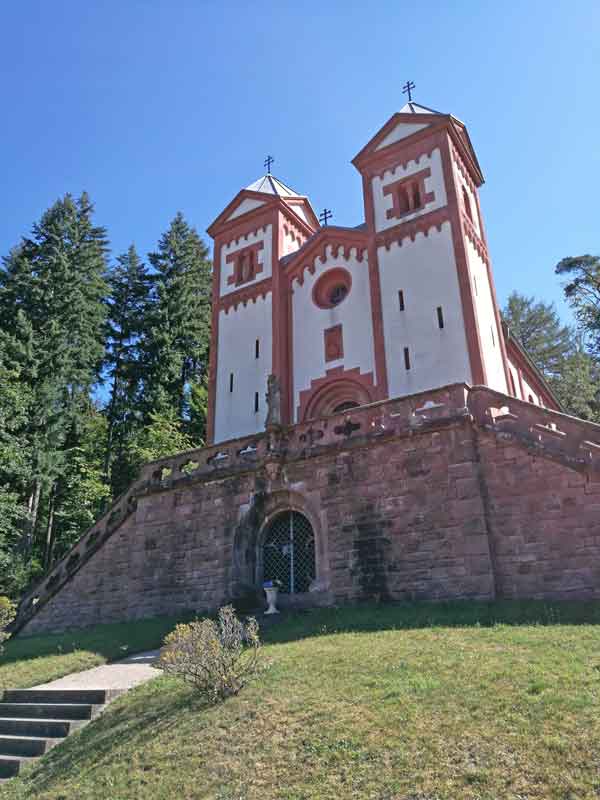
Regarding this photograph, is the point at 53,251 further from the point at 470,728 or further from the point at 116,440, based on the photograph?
the point at 470,728

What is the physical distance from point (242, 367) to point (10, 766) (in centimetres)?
1631

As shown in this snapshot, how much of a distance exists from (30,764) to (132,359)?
2814 cm

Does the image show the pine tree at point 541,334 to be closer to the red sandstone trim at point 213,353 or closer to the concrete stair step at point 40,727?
the red sandstone trim at point 213,353

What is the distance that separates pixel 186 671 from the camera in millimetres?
8297

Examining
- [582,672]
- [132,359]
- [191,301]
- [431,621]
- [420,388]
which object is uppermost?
[191,301]

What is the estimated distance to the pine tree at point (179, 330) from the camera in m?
33.2

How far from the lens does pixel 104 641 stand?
1345cm

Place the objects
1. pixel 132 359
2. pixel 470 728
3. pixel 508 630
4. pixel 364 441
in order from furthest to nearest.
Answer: pixel 132 359, pixel 364 441, pixel 508 630, pixel 470 728

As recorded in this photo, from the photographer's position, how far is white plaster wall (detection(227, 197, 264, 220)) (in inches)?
1024

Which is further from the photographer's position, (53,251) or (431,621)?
(53,251)

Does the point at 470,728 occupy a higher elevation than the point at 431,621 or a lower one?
lower

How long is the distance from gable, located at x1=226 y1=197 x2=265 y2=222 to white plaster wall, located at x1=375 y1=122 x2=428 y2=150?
5.82 m

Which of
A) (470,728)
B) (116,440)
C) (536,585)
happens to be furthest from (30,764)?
(116,440)

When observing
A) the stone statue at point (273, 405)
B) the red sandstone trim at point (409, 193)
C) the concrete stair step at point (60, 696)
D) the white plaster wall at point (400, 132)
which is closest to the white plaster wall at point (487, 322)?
the red sandstone trim at point (409, 193)
